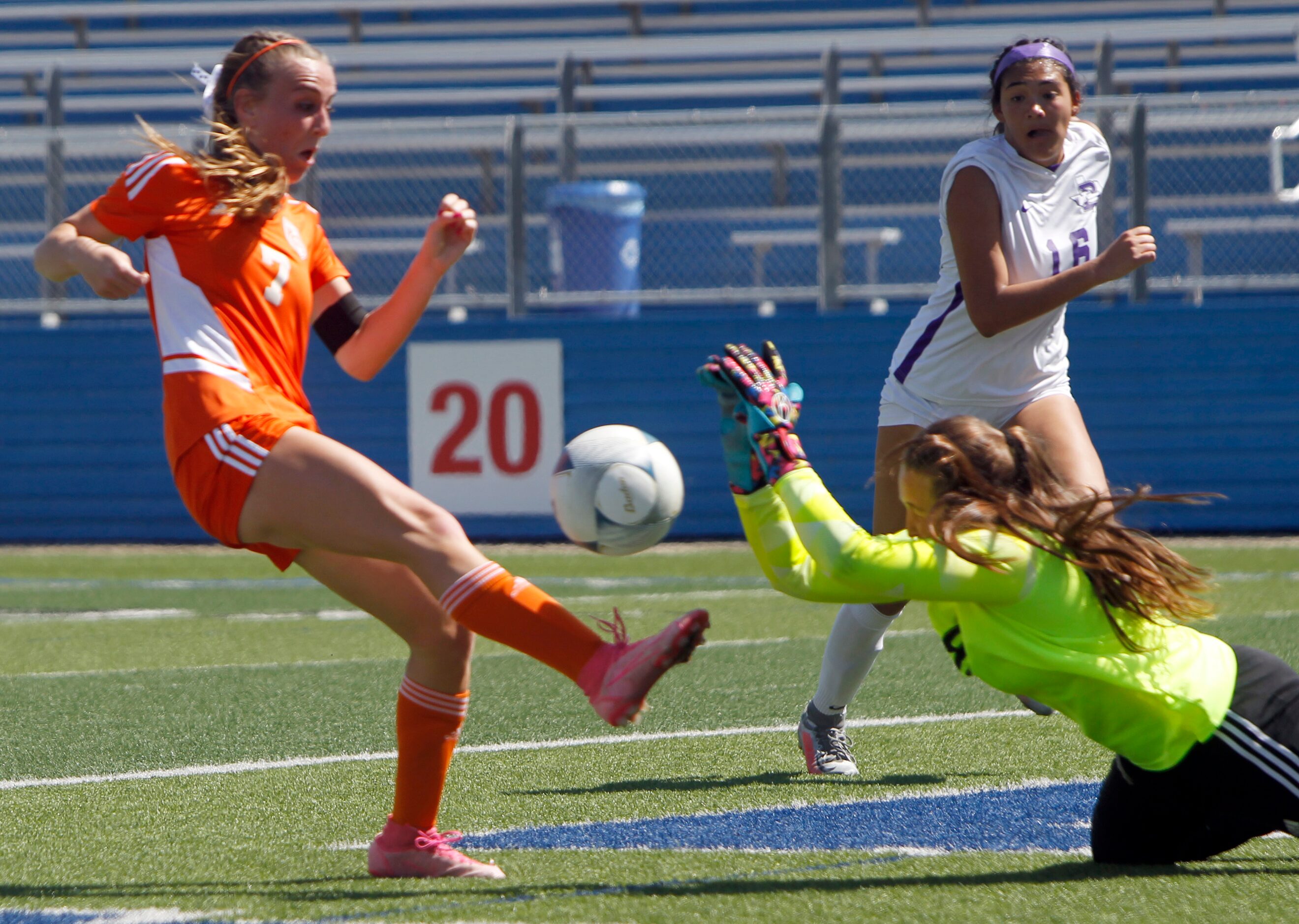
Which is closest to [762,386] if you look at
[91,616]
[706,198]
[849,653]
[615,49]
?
[849,653]

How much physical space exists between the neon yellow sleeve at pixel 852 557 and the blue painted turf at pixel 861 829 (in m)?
0.77

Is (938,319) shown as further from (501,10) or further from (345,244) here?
(501,10)

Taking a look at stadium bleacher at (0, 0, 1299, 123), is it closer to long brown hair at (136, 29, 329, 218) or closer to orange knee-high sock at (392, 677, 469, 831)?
long brown hair at (136, 29, 329, 218)

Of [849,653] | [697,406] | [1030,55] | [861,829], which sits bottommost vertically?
[697,406]

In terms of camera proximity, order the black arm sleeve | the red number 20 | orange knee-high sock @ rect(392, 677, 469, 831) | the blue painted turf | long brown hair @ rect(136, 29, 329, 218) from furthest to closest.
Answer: the red number 20 → the black arm sleeve → the blue painted turf → orange knee-high sock @ rect(392, 677, 469, 831) → long brown hair @ rect(136, 29, 329, 218)

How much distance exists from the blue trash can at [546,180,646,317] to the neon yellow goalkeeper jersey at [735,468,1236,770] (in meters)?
9.41

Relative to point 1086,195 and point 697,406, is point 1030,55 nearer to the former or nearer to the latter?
point 1086,195

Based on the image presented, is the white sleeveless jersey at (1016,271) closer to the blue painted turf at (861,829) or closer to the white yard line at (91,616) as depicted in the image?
the blue painted turf at (861,829)

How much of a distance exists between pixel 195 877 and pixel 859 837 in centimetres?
150

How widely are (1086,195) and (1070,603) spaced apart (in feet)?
5.81

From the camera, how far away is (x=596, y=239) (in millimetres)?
12500

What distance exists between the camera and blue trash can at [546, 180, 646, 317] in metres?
12.5

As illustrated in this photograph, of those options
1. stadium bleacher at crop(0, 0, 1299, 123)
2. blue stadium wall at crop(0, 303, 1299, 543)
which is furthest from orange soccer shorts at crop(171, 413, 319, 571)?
stadium bleacher at crop(0, 0, 1299, 123)

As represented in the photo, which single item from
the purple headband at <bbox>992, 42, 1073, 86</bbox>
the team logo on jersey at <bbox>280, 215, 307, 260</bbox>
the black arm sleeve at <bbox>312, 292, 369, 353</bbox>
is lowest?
the black arm sleeve at <bbox>312, 292, 369, 353</bbox>
